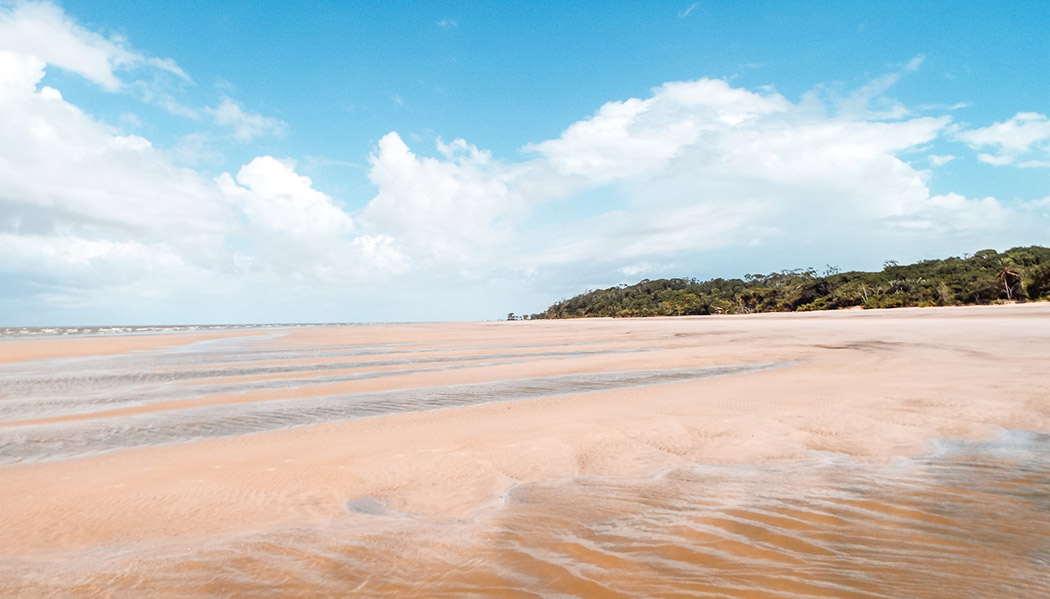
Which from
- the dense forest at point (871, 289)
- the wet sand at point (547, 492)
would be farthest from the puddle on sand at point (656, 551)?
the dense forest at point (871, 289)

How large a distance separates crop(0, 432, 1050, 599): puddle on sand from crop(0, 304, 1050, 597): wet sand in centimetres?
2

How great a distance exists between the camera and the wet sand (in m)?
3.13

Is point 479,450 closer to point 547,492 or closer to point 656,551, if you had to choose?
point 547,492

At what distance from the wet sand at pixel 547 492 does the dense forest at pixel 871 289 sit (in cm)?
6423

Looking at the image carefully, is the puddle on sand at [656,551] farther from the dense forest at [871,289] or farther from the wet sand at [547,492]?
the dense forest at [871,289]

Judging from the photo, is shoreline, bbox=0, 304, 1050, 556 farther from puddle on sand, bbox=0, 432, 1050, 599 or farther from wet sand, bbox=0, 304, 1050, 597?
puddle on sand, bbox=0, 432, 1050, 599

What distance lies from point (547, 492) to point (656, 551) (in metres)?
1.47

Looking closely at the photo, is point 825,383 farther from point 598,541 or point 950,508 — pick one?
point 598,541

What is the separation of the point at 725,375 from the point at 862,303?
248 feet

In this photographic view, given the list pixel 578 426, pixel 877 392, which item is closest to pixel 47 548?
pixel 578 426

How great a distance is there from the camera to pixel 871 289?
76.5 meters

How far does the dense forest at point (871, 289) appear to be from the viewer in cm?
5778

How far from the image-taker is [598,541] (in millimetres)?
3568

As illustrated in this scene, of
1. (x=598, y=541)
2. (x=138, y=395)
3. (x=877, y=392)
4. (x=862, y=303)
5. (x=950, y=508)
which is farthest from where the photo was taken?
(x=862, y=303)
